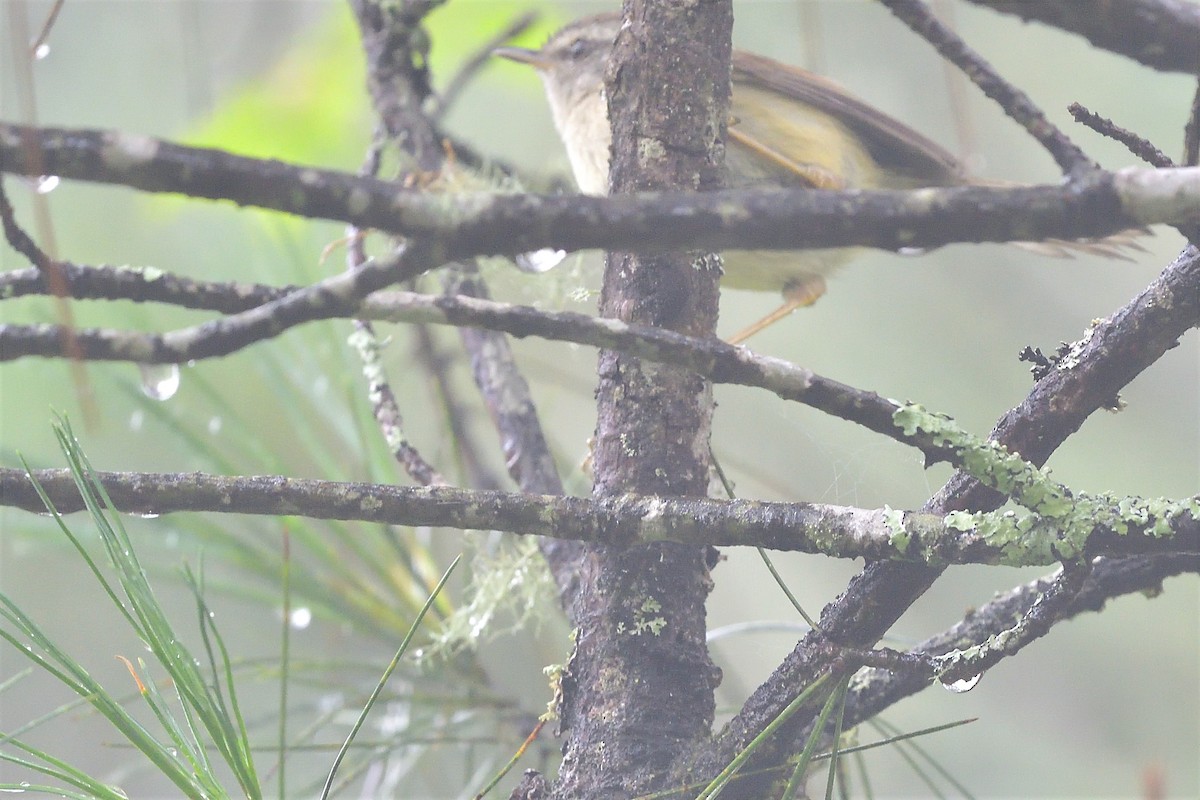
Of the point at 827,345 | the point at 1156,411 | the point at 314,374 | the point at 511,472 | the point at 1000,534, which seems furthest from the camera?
the point at 827,345

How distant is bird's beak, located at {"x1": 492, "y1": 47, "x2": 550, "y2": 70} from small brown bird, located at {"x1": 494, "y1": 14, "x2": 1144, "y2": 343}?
0.23m

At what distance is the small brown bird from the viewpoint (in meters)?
1.84

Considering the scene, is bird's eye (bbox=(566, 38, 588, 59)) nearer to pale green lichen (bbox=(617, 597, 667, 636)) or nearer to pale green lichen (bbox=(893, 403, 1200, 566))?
pale green lichen (bbox=(617, 597, 667, 636))

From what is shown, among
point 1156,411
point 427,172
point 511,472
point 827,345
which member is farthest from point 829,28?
point 511,472

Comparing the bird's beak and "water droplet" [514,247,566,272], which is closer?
"water droplet" [514,247,566,272]

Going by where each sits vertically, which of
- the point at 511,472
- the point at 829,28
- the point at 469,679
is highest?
the point at 829,28

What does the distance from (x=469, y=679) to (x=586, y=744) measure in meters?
0.70

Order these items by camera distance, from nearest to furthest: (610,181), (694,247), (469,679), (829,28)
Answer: (694,247), (610,181), (469,679), (829,28)

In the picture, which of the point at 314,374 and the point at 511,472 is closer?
the point at 511,472

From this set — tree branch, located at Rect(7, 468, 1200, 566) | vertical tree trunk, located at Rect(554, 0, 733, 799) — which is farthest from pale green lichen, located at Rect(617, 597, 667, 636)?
tree branch, located at Rect(7, 468, 1200, 566)

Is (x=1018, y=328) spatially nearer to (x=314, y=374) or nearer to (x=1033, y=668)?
(x=1033, y=668)

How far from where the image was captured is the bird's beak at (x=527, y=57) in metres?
2.32

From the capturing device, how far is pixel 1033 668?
387 cm

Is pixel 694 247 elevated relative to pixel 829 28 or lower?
lower
